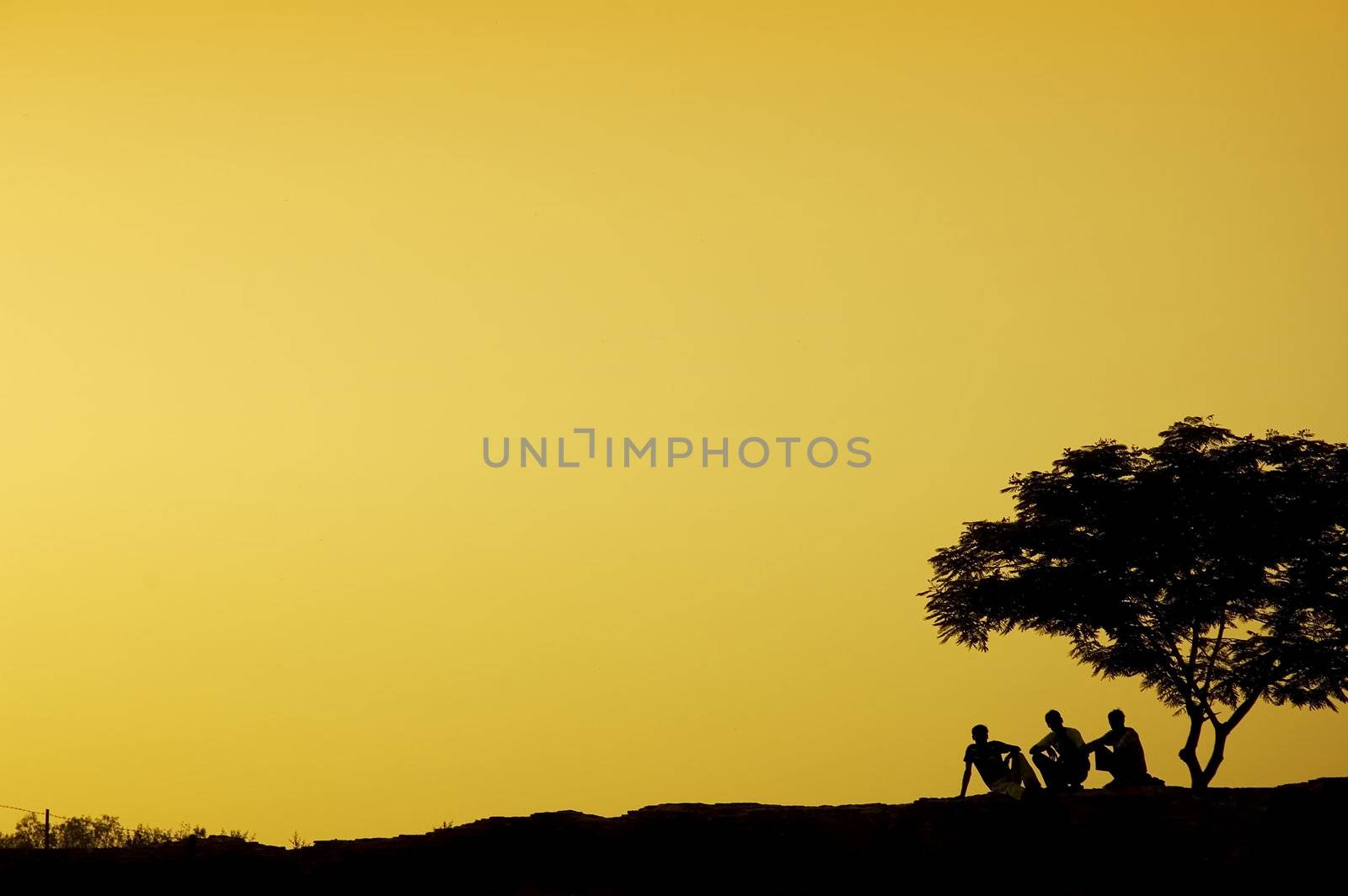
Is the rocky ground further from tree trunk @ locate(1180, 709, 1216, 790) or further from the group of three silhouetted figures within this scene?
tree trunk @ locate(1180, 709, 1216, 790)

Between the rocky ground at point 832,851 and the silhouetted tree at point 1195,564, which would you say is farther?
the silhouetted tree at point 1195,564

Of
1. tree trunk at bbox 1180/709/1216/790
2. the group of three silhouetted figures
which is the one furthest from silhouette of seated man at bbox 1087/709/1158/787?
tree trunk at bbox 1180/709/1216/790

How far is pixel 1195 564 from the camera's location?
40656 millimetres

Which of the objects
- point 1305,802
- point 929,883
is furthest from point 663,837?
point 1305,802

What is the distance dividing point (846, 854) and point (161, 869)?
10.8 meters

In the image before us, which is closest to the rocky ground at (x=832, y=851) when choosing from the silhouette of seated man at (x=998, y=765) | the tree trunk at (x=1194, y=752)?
the silhouette of seated man at (x=998, y=765)

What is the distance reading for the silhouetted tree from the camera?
133 feet

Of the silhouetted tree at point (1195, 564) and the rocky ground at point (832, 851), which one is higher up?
the silhouetted tree at point (1195, 564)

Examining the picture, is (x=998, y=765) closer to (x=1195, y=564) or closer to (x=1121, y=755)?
(x=1121, y=755)

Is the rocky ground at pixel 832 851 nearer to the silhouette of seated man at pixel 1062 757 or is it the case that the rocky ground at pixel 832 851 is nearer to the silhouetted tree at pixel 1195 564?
the silhouette of seated man at pixel 1062 757

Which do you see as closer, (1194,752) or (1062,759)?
(1062,759)

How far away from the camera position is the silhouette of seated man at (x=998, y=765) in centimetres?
2341

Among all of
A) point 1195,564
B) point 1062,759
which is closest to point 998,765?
point 1062,759

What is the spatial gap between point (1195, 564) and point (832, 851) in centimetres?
2065
